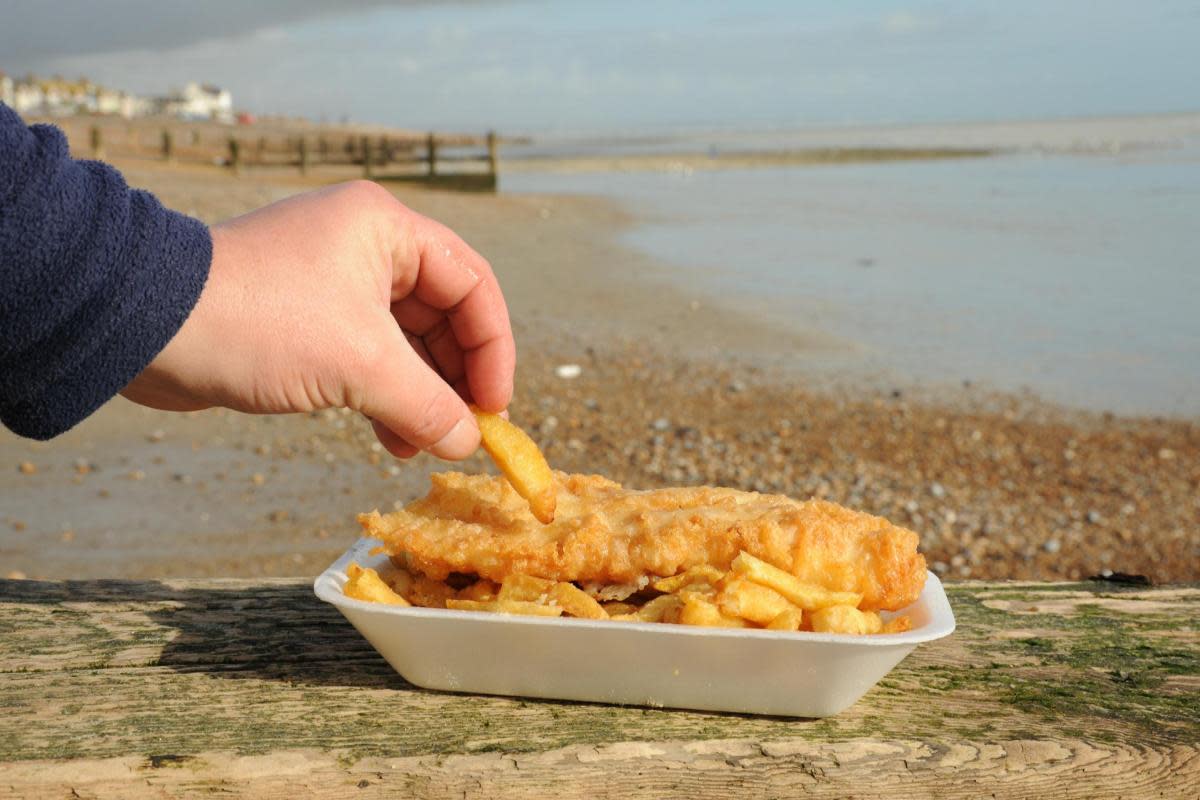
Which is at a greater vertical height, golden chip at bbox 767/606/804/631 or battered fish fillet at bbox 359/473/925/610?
battered fish fillet at bbox 359/473/925/610

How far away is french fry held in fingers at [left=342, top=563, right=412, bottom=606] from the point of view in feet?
8.27

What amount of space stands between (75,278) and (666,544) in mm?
1321

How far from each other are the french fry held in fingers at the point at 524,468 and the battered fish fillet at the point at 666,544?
54mm

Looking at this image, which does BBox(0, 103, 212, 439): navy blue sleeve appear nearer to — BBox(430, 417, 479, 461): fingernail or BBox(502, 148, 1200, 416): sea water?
BBox(430, 417, 479, 461): fingernail

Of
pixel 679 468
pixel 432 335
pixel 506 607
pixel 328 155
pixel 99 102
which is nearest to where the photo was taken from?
pixel 506 607

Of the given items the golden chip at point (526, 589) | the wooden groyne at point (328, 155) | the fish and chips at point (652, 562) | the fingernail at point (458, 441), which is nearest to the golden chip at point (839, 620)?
the fish and chips at point (652, 562)

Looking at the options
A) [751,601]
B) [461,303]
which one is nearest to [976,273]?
[461,303]

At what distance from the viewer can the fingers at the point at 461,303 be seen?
2695 millimetres

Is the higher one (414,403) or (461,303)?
(461,303)

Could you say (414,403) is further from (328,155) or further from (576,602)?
(328,155)

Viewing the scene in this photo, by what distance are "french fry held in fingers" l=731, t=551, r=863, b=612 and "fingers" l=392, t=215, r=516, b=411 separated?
850 millimetres

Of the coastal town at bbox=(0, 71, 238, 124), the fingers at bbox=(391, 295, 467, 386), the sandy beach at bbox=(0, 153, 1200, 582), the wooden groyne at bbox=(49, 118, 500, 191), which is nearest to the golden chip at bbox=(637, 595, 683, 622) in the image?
the fingers at bbox=(391, 295, 467, 386)

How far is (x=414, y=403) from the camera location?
2473mm

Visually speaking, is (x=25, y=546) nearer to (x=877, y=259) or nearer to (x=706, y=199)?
(x=877, y=259)
